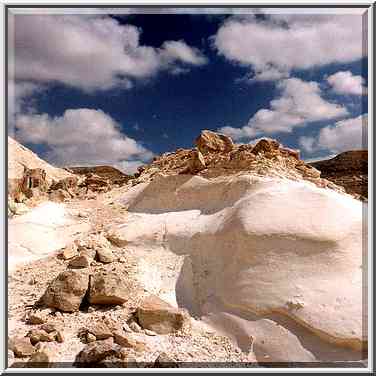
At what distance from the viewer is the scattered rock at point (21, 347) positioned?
3965 millimetres

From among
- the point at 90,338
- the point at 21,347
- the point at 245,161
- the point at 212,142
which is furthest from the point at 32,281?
the point at 212,142

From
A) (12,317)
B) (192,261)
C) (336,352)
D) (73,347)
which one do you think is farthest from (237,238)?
(12,317)

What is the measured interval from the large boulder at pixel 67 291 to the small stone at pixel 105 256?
24.9 inches

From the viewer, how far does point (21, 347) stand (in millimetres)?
4000

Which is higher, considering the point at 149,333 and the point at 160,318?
the point at 160,318

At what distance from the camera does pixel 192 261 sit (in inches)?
225

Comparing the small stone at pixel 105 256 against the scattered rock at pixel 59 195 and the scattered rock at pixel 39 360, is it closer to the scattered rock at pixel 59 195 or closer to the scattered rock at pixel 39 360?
the scattered rock at pixel 39 360

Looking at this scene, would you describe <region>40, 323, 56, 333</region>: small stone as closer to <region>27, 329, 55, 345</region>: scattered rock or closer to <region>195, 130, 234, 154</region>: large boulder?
<region>27, 329, 55, 345</region>: scattered rock

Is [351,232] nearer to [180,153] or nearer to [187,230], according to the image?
[187,230]

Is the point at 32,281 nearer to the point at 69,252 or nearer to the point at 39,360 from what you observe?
the point at 69,252

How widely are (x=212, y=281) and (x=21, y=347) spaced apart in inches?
98.8

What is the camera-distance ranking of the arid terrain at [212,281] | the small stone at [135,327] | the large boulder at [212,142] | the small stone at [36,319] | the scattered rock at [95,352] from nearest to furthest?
1. the scattered rock at [95,352]
2. the arid terrain at [212,281]
3. the small stone at [135,327]
4. the small stone at [36,319]
5. the large boulder at [212,142]

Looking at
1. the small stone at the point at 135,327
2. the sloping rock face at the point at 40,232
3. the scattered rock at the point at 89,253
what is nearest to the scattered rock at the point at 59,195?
the sloping rock face at the point at 40,232

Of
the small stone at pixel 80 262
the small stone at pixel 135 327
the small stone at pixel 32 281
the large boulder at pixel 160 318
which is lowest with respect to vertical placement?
the small stone at pixel 135 327
